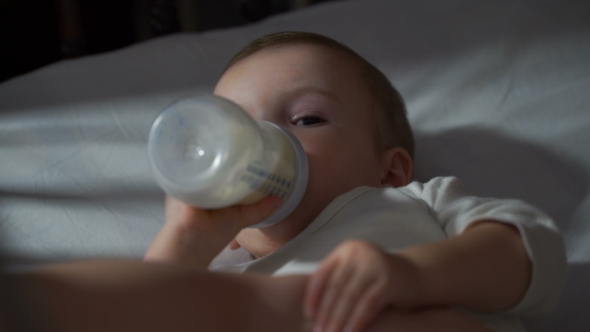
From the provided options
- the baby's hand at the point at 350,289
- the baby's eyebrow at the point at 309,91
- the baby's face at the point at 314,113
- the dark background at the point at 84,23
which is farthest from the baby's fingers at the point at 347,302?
the dark background at the point at 84,23

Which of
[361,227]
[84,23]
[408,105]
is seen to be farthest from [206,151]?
[84,23]

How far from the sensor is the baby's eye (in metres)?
0.88

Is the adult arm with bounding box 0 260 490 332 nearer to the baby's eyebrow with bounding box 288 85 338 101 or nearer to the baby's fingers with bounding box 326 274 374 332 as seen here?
the baby's fingers with bounding box 326 274 374 332

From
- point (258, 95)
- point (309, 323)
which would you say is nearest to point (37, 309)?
point (309, 323)

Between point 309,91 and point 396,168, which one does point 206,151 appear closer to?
point 309,91

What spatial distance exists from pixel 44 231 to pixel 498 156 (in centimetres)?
91

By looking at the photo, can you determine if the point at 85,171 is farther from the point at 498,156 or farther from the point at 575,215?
the point at 575,215

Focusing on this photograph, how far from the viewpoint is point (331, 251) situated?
75 centimetres

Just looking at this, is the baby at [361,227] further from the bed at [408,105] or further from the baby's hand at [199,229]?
the bed at [408,105]

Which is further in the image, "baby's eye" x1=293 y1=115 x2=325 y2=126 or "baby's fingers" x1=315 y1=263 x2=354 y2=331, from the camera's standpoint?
"baby's eye" x1=293 y1=115 x2=325 y2=126

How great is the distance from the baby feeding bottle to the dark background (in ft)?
3.95

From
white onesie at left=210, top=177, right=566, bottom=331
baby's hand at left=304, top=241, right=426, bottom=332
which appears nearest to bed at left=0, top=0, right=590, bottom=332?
white onesie at left=210, top=177, right=566, bottom=331

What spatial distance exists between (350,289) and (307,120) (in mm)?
398

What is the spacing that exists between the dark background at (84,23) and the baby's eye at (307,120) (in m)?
0.99
